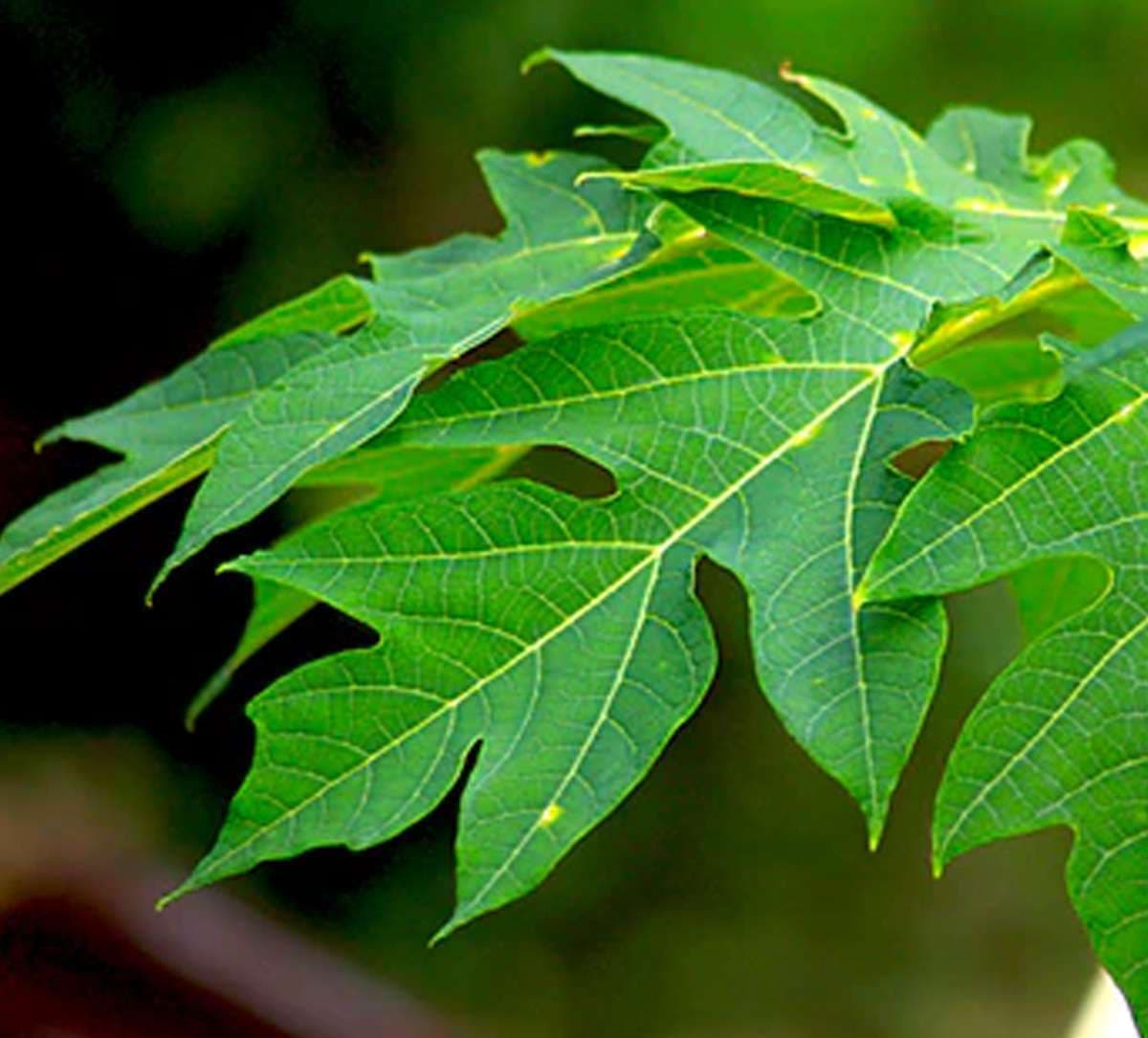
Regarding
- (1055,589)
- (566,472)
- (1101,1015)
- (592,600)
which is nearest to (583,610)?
(592,600)

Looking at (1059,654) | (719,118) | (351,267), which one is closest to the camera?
(1059,654)

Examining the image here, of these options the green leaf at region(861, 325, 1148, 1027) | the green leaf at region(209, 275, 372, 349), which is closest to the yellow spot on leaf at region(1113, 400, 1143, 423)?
the green leaf at region(861, 325, 1148, 1027)

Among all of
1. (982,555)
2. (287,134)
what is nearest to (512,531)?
(982,555)

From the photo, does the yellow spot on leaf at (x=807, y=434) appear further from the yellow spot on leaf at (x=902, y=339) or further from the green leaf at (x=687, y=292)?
the green leaf at (x=687, y=292)

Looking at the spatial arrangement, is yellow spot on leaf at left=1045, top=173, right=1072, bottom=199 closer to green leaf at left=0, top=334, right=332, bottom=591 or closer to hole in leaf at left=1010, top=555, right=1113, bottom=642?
hole in leaf at left=1010, top=555, right=1113, bottom=642

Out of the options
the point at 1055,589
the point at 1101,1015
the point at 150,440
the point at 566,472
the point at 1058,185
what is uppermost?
the point at 150,440

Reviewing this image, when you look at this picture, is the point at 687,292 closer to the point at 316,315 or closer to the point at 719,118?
→ the point at 719,118

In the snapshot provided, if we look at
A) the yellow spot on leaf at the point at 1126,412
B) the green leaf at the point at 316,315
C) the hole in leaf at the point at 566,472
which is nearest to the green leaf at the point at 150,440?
the green leaf at the point at 316,315
